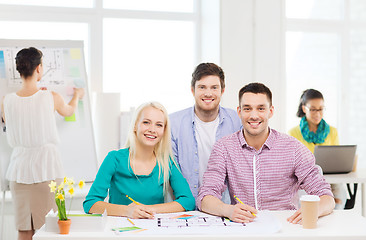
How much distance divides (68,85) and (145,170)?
1470 millimetres

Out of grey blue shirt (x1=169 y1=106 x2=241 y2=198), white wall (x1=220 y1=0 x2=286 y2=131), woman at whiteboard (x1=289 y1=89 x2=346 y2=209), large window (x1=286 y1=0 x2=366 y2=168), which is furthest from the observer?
large window (x1=286 y1=0 x2=366 y2=168)

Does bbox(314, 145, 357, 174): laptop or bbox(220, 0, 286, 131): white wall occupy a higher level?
bbox(220, 0, 286, 131): white wall

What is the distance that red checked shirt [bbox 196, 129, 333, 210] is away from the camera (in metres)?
2.25

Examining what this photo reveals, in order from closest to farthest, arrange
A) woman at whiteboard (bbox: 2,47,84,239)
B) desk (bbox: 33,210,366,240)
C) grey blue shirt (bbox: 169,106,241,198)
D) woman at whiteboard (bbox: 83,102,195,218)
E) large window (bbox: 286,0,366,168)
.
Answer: desk (bbox: 33,210,366,240) → woman at whiteboard (bbox: 83,102,195,218) → grey blue shirt (bbox: 169,106,241,198) → woman at whiteboard (bbox: 2,47,84,239) → large window (bbox: 286,0,366,168)

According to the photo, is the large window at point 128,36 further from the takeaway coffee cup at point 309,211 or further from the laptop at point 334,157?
the takeaway coffee cup at point 309,211

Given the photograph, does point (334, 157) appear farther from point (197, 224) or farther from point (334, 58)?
point (197, 224)

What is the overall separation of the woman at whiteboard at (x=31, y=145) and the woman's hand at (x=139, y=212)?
1.25m

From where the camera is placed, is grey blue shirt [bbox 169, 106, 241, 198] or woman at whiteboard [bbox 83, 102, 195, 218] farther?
grey blue shirt [bbox 169, 106, 241, 198]

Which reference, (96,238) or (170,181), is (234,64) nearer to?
(170,181)

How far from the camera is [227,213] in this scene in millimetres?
1968

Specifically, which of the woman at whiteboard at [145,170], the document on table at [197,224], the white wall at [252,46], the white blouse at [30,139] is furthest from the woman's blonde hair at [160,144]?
the white wall at [252,46]

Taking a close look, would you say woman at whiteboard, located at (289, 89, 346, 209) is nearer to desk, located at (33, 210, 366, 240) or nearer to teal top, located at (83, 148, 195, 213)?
teal top, located at (83, 148, 195, 213)

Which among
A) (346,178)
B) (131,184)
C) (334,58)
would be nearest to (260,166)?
(131,184)

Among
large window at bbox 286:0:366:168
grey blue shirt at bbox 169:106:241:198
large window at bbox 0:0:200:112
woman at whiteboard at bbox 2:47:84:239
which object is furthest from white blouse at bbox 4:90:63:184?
large window at bbox 286:0:366:168
